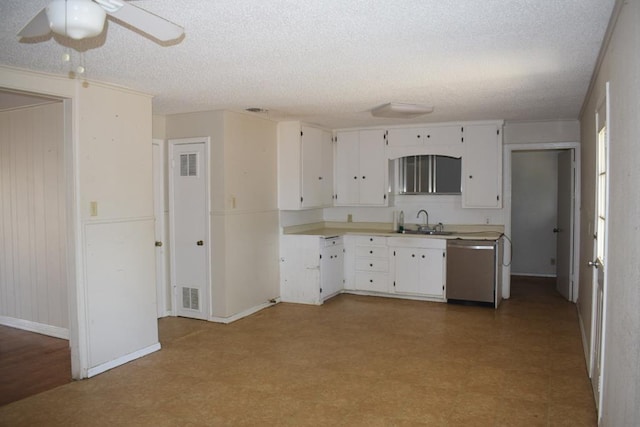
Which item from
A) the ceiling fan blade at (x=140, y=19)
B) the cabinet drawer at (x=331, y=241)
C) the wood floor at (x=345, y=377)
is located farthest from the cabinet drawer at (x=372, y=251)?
the ceiling fan blade at (x=140, y=19)

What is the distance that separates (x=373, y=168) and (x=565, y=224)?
270 cm

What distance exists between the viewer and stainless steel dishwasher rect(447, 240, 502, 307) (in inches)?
226

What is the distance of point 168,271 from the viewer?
546cm

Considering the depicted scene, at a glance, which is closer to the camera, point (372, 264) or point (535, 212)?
point (372, 264)

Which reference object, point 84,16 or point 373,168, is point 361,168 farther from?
point 84,16

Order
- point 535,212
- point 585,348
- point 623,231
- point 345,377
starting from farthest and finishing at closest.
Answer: point 535,212 → point 585,348 → point 345,377 → point 623,231

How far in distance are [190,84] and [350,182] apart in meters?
3.36

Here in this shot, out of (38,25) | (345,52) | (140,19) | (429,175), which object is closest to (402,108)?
(345,52)

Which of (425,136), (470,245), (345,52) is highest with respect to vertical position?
(345,52)

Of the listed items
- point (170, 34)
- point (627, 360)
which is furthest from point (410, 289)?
point (170, 34)

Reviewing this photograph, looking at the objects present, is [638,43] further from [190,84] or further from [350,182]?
[350,182]

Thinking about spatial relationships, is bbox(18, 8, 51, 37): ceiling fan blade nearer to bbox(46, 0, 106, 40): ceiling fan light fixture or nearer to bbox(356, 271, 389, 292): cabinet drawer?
bbox(46, 0, 106, 40): ceiling fan light fixture

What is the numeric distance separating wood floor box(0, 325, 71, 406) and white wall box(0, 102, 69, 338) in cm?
18

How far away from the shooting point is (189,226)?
17.7 ft
